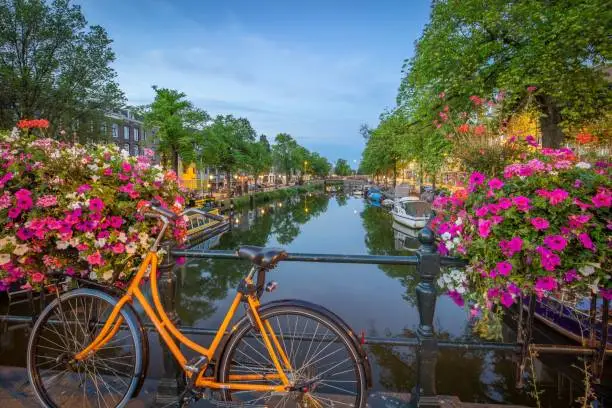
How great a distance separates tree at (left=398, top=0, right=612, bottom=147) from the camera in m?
10.6

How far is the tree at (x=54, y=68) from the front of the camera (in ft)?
54.1

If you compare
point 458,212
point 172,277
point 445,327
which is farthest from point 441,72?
point 172,277

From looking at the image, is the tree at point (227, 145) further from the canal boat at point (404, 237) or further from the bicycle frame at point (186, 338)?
the bicycle frame at point (186, 338)

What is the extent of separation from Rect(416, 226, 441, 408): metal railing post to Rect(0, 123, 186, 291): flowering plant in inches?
70.9

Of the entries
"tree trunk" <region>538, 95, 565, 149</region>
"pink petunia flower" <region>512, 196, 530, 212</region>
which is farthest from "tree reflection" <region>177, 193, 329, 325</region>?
"tree trunk" <region>538, 95, 565, 149</region>

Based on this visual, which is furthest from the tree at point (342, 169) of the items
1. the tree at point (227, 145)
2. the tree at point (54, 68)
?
the tree at point (54, 68)

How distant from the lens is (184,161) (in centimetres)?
3123

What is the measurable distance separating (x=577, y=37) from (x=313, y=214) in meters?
33.8

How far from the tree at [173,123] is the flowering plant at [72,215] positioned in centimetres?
2813

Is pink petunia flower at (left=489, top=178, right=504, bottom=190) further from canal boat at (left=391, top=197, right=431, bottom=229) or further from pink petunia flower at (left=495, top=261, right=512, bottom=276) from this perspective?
canal boat at (left=391, top=197, right=431, bottom=229)

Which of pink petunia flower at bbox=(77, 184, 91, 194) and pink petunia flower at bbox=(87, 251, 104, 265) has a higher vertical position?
pink petunia flower at bbox=(77, 184, 91, 194)

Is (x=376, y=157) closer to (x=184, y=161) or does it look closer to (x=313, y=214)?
(x=313, y=214)

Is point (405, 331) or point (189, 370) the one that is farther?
point (405, 331)

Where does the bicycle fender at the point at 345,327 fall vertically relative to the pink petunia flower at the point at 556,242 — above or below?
below
